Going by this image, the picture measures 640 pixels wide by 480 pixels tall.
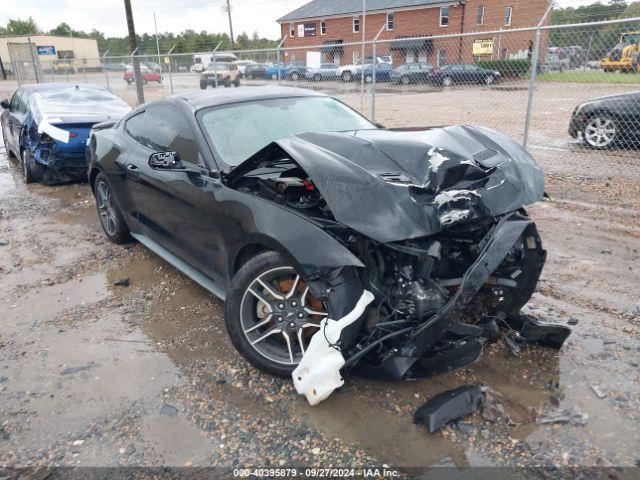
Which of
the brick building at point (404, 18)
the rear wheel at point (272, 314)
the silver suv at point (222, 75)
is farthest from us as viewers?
the brick building at point (404, 18)

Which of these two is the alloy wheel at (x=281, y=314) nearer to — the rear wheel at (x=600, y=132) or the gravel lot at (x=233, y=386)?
the gravel lot at (x=233, y=386)

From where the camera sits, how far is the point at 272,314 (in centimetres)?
298

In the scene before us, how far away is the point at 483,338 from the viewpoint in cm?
284

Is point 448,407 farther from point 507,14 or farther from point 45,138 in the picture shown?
point 507,14

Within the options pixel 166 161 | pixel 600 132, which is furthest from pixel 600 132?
pixel 166 161

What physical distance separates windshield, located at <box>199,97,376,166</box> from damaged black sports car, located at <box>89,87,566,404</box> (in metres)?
0.02

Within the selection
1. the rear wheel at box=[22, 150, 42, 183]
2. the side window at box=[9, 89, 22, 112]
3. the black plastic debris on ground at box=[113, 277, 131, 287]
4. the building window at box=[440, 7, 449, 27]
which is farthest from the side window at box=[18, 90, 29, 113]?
the building window at box=[440, 7, 449, 27]

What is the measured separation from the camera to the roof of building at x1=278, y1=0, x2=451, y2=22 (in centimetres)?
4030

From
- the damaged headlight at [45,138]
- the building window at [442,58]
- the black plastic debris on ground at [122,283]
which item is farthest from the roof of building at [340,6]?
the black plastic debris on ground at [122,283]

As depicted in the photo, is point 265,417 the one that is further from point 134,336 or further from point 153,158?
point 153,158

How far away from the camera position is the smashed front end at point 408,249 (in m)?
2.60

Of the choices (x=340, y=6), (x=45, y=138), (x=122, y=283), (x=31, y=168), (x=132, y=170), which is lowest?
(x=122, y=283)

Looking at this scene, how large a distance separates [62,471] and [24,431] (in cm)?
49

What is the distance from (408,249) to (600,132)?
7.89 meters
